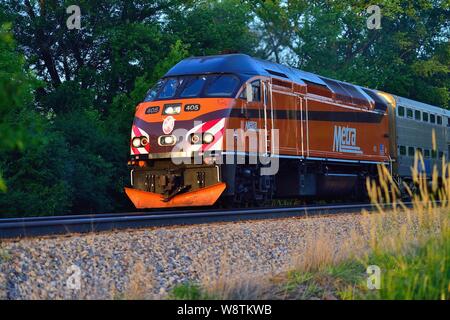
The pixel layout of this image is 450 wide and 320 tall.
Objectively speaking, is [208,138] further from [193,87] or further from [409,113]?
[409,113]

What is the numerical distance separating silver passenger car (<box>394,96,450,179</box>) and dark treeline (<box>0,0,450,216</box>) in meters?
6.92

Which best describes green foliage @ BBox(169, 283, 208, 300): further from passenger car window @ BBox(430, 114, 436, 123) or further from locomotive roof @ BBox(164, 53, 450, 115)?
passenger car window @ BBox(430, 114, 436, 123)

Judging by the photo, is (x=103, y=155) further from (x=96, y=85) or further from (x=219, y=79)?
(x=219, y=79)

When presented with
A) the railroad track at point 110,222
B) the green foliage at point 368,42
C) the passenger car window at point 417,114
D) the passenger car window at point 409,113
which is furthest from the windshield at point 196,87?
the green foliage at point 368,42

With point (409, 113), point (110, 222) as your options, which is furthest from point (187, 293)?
point (409, 113)

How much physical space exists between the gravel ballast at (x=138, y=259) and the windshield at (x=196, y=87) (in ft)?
13.5

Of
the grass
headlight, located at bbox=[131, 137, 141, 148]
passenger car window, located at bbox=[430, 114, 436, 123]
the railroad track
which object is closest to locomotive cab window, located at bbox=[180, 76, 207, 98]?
headlight, located at bbox=[131, 137, 141, 148]

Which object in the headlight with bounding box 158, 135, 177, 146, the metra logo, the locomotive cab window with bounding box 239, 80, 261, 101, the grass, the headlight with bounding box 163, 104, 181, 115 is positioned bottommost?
the grass

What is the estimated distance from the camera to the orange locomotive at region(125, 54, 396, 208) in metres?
13.6

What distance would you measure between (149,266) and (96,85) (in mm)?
16899

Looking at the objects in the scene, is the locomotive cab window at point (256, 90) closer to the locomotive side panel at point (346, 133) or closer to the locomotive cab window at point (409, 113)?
the locomotive side panel at point (346, 133)

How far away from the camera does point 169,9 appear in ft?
82.5

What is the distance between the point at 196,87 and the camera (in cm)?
1450
